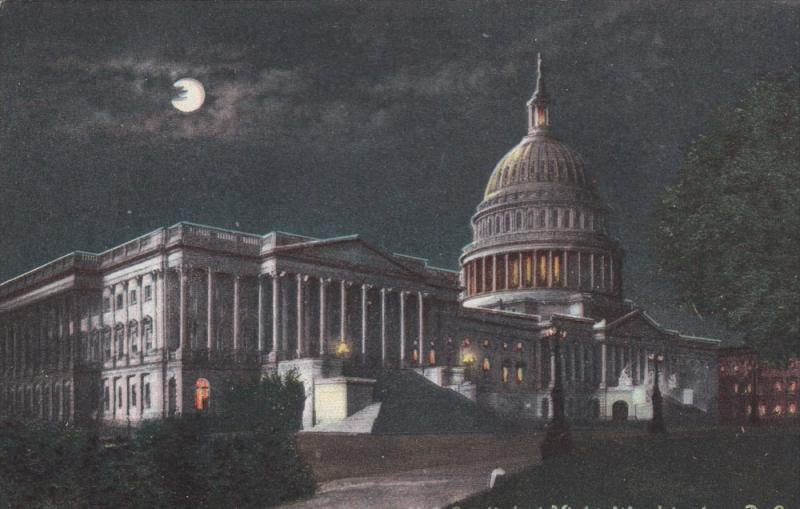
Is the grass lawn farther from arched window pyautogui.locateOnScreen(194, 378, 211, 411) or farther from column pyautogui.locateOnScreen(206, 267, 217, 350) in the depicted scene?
column pyautogui.locateOnScreen(206, 267, 217, 350)

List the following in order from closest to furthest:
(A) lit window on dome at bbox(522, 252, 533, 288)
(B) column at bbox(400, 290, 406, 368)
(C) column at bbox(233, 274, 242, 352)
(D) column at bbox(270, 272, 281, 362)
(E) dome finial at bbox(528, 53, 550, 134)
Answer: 1. (E) dome finial at bbox(528, 53, 550, 134)
2. (C) column at bbox(233, 274, 242, 352)
3. (D) column at bbox(270, 272, 281, 362)
4. (A) lit window on dome at bbox(522, 252, 533, 288)
5. (B) column at bbox(400, 290, 406, 368)

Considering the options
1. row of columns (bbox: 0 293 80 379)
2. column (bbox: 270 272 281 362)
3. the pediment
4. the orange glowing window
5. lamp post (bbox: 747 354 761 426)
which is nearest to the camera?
row of columns (bbox: 0 293 80 379)

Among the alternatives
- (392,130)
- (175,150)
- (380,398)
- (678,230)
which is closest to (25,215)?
(175,150)

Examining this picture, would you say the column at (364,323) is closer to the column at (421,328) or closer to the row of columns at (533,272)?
the column at (421,328)

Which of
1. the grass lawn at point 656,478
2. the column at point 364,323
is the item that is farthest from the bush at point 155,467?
the column at point 364,323

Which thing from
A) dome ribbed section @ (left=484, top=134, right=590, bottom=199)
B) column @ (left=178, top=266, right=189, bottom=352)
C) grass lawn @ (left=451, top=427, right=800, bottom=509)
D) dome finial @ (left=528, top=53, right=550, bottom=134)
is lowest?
grass lawn @ (left=451, top=427, right=800, bottom=509)

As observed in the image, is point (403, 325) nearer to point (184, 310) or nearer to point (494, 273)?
point (494, 273)

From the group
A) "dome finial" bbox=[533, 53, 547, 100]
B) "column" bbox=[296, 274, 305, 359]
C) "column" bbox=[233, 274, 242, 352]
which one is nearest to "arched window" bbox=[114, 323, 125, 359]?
"column" bbox=[233, 274, 242, 352]

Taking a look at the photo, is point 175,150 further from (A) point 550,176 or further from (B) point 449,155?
(A) point 550,176
